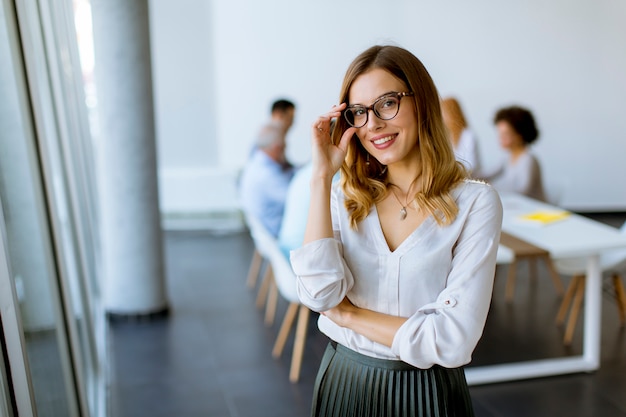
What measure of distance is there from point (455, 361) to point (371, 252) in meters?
0.35

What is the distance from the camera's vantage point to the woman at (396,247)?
1672 millimetres

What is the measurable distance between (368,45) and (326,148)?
21.5 ft

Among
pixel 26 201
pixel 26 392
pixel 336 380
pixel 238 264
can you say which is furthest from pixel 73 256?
pixel 238 264

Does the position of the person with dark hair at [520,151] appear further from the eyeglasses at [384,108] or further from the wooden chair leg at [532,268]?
the eyeglasses at [384,108]

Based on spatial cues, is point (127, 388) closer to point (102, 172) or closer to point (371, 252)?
point (102, 172)

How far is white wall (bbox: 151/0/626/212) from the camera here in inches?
316

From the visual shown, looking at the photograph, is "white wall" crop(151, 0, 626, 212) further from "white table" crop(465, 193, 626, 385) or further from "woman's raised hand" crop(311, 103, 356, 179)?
"woman's raised hand" crop(311, 103, 356, 179)

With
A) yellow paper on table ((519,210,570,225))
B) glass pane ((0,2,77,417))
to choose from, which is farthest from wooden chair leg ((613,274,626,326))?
glass pane ((0,2,77,417))

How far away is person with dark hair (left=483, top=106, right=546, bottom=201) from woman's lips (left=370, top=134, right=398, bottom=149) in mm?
3952

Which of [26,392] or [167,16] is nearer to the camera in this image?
[26,392]

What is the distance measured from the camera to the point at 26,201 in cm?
229

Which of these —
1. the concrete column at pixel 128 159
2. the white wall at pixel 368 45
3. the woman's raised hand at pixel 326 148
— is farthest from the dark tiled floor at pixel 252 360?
the white wall at pixel 368 45

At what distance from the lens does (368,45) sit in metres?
8.11

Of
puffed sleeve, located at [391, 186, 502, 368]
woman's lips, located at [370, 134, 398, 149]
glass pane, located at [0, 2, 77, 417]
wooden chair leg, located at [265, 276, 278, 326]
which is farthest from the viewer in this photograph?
wooden chair leg, located at [265, 276, 278, 326]
